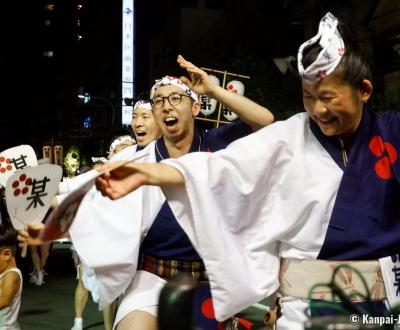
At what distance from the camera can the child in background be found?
5.71 meters

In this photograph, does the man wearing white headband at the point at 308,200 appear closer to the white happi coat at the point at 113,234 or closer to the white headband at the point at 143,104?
the white happi coat at the point at 113,234

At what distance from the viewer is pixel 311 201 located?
2.77m

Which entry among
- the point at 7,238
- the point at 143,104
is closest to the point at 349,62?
the point at 143,104

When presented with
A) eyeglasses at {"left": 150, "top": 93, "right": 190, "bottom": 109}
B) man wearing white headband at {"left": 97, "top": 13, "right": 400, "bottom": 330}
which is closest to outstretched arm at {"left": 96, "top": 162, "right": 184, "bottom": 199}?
man wearing white headband at {"left": 97, "top": 13, "right": 400, "bottom": 330}

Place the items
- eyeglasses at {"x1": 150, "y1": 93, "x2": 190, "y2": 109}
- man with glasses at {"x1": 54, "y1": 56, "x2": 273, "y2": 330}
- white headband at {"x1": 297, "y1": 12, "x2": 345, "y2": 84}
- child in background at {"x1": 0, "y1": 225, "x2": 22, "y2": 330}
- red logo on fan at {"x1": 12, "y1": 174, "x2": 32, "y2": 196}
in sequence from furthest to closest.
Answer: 1. child in background at {"x1": 0, "y1": 225, "x2": 22, "y2": 330}
2. eyeglasses at {"x1": 150, "y1": 93, "x2": 190, "y2": 109}
3. man with glasses at {"x1": 54, "y1": 56, "x2": 273, "y2": 330}
4. white headband at {"x1": 297, "y1": 12, "x2": 345, "y2": 84}
5. red logo on fan at {"x1": 12, "y1": 174, "x2": 32, "y2": 196}

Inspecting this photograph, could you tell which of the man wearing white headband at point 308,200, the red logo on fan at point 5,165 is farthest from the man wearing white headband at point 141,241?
the red logo on fan at point 5,165

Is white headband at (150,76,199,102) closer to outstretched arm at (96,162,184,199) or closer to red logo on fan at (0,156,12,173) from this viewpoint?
outstretched arm at (96,162,184,199)

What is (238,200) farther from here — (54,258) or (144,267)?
(54,258)

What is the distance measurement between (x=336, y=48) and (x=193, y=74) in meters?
1.26

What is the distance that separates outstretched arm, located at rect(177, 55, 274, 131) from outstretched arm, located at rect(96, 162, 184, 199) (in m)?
1.35

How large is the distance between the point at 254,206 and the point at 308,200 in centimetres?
26

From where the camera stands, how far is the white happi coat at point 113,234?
12.3 feet

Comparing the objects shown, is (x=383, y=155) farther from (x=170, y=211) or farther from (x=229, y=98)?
(x=170, y=211)

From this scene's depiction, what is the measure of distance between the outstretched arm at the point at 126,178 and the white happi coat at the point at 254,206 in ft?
0.68
